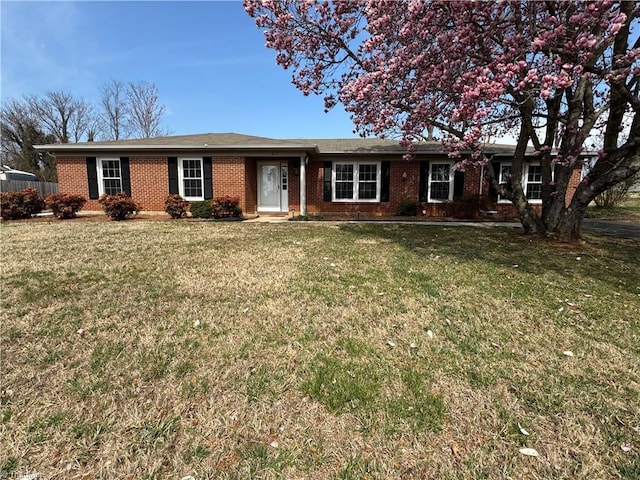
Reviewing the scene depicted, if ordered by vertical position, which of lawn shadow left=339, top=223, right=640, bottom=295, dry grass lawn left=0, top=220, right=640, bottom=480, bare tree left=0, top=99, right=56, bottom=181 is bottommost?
dry grass lawn left=0, top=220, right=640, bottom=480

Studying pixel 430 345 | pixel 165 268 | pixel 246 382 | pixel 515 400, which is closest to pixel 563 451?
pixel 515 400

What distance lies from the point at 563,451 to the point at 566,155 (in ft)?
21.9

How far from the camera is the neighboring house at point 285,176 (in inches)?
480

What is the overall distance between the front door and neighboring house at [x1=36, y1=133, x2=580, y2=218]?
0.12 ft

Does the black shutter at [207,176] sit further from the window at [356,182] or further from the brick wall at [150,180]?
the window at [356,182]

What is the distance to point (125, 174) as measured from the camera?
41.4ft

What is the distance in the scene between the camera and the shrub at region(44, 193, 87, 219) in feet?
36.0

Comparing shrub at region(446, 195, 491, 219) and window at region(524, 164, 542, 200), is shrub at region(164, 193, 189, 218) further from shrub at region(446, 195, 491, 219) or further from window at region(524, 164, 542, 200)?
window at region(524, 164, 542, 200)

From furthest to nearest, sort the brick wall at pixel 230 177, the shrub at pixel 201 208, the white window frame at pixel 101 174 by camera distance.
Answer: the white window frame at pixel 101 174 → the brick wall at pixel 230 177 → the shrub at pixel 201 208

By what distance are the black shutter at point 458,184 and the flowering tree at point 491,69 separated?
4029 mm

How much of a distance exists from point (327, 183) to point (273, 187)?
205 centimetres

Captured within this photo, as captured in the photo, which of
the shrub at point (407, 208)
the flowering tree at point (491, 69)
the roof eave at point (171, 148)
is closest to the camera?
the flowering tree at point (491, 69)

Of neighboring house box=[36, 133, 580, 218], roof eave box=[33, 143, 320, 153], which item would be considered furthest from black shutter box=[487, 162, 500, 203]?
roof eave box=[33, 143, 320, 153]

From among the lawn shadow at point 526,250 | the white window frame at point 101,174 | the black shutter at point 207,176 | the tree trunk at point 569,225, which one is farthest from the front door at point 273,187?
the tree trunk at point 569,225
